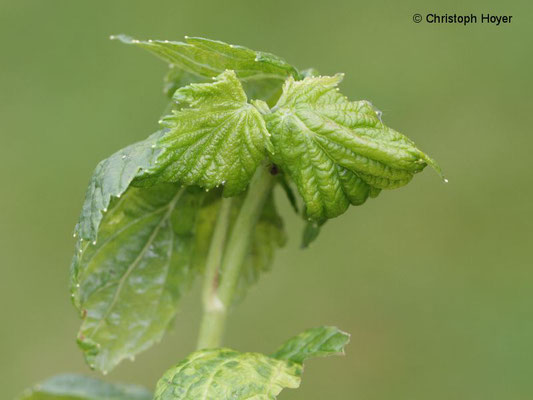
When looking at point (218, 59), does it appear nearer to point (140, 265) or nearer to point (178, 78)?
point (178, 78)

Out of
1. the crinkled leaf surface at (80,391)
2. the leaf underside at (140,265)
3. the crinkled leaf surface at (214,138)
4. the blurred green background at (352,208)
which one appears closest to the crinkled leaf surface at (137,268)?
the leaf underside at (140,265)

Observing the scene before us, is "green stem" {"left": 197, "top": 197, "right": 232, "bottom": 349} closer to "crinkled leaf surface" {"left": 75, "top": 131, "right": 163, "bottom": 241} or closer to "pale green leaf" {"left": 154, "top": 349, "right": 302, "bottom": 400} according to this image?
"pale green leaf" {"left": 154, "top": 349, "right": 302, "bottom": 400}

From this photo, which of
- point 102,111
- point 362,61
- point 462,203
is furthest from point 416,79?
point 102,111

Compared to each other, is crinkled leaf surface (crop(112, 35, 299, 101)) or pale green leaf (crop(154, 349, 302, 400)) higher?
crinkled leaf surface (crop(112, 35, 299, 101))

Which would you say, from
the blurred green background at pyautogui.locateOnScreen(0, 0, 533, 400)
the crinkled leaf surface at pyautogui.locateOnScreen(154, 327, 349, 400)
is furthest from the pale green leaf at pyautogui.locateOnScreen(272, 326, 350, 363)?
the blurred green background at pyautogui.locateOnScreen(0, 0, 533, 400)

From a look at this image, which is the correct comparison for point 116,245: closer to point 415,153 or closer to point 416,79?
point 415,153

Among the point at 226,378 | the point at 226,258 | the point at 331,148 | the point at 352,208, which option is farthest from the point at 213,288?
the point at 352,208
